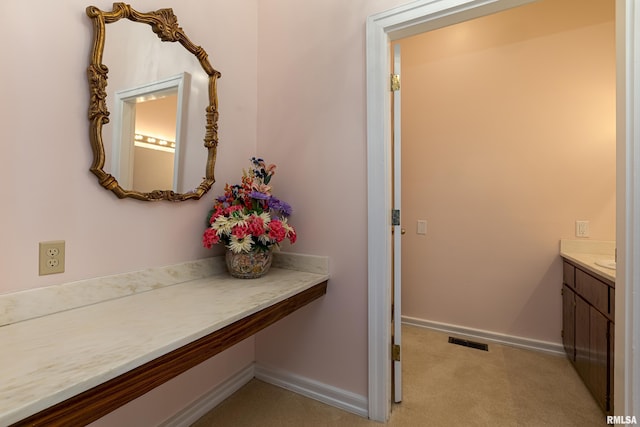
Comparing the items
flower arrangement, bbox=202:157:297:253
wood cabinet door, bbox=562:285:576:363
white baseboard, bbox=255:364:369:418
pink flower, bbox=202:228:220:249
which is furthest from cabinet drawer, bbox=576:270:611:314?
pink flower, bbox=202:228:220:249

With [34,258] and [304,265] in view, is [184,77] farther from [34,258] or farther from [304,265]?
[304,265]

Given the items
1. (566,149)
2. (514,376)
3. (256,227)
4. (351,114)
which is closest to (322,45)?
(351,114)

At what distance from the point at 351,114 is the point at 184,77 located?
0.89m

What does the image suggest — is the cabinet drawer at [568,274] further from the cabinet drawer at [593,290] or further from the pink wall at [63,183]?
the pink wall at [63,183]

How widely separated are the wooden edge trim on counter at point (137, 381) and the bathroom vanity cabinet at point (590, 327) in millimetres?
1756

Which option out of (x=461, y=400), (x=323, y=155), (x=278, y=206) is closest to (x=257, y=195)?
(x=278, y=206)

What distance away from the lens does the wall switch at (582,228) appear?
87.2 inches

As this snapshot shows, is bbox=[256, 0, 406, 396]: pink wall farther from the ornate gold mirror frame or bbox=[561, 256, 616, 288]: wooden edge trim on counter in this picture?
bbox=[561, 256, 616, 288]: wooden edge trim on counter

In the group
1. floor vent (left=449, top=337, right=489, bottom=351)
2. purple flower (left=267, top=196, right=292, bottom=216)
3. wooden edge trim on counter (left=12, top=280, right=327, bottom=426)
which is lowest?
floor vent (left=449, top=337, right=489, bottom=351)

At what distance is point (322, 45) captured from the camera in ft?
5.70

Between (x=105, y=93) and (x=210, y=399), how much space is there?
1.60 m

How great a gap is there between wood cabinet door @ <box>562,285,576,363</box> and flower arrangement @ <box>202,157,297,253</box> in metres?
2.01

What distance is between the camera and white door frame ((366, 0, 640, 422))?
3.56 feet

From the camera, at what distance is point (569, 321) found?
2.13 metres
